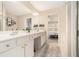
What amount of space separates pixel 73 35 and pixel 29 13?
1.08m

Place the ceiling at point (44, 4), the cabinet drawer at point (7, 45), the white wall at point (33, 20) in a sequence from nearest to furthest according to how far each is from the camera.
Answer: the cabinet drawer at point (7, 45) < the white wall at point (33, 20) < the ceiling at point (44, 4)

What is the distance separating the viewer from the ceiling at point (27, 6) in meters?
2.18

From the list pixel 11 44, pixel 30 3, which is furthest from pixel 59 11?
pixel 11 44

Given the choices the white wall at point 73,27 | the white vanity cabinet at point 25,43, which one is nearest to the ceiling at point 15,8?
the white vanity cabinet at point 25,43

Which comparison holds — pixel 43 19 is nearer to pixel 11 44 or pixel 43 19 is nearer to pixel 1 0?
pixel 1 0

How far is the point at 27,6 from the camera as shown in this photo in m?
2.62

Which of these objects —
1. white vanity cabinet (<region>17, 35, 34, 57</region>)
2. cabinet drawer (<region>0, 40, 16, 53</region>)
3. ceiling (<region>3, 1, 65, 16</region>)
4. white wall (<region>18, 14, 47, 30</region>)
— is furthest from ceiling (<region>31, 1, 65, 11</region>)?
cabinet drawer (<region>0, 40, 16, 53</region>)

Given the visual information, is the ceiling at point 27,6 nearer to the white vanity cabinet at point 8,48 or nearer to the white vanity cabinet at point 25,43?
the white vanity cabinet at point 25,43

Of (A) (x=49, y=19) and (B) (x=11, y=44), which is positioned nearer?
(B) (x=11, y=44)

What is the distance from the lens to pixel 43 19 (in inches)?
106

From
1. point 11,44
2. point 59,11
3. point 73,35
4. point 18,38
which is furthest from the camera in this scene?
point 59,11

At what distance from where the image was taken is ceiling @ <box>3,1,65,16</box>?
2175mm

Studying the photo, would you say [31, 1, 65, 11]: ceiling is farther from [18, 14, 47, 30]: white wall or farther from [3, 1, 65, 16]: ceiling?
[18, 14, 47, 30]: white wall

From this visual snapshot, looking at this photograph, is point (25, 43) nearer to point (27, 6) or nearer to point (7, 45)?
point (7, 45)
